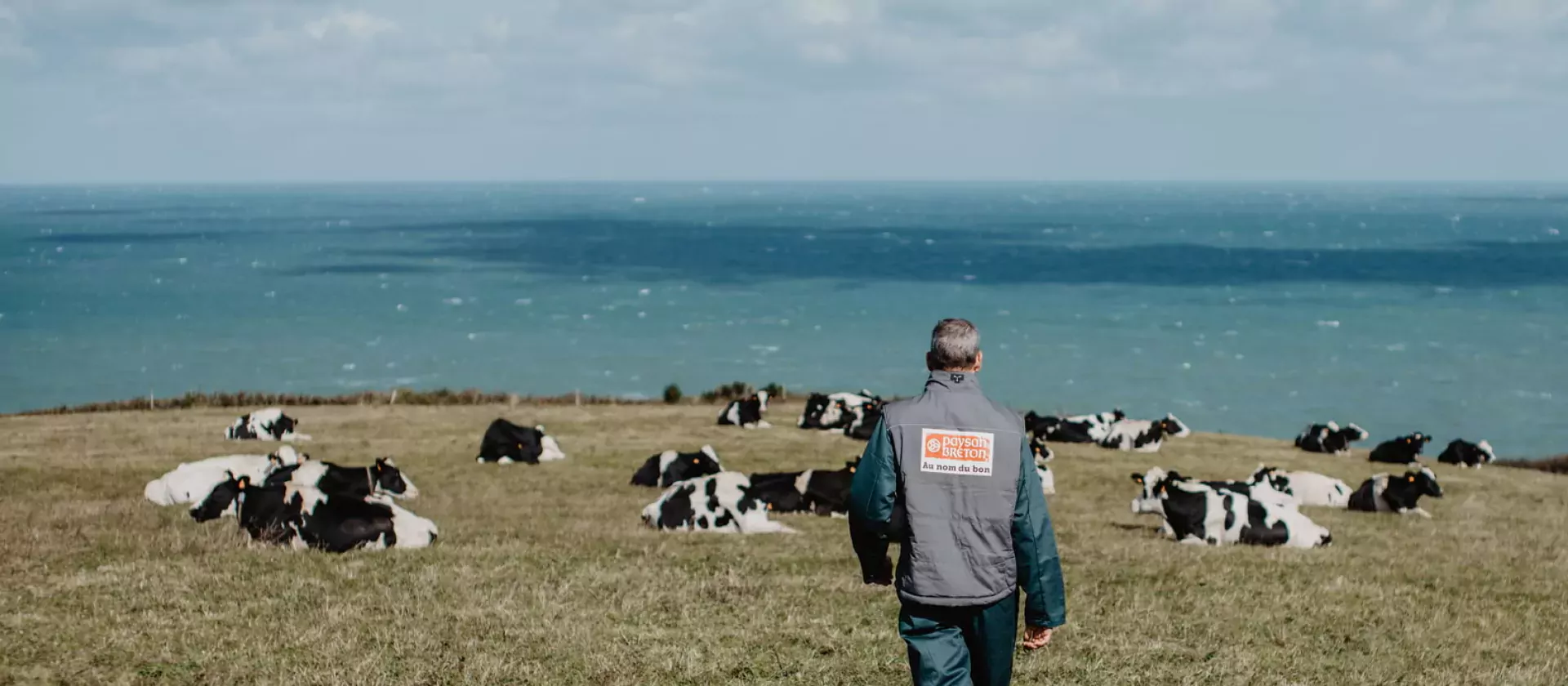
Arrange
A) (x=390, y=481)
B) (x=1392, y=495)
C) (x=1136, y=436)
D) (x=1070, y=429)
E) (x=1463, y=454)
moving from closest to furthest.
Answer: (x=390, y=481) < (x=1392, y=495) < (x=1136, y=436) < (x=1463, y=454) < (x=1070, y=429)

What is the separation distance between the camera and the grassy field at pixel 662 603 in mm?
10805

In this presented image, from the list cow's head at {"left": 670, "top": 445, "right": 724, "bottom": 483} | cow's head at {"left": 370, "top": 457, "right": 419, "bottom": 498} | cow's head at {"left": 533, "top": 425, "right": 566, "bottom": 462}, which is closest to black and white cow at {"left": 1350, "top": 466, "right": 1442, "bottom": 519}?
cow's head at {"left": 670, "top": 445, "right": 724, "bottom": 483}

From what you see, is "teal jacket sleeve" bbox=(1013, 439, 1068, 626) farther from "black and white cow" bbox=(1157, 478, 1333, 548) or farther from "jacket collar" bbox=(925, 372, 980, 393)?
"black and white cow" bbox=(1157, 478, 1333, 548)

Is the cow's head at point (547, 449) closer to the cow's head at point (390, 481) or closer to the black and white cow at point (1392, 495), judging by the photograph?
the cow's head at point (390, 481)

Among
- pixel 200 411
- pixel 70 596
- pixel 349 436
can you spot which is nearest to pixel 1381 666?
pixel 70 596

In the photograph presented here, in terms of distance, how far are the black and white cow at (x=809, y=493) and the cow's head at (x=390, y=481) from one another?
599 cm

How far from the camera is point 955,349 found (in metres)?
7.27

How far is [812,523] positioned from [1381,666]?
9.73 metres

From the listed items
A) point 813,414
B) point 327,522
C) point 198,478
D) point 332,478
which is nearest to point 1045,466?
point 813,414

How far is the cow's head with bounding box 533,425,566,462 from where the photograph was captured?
26.4 m

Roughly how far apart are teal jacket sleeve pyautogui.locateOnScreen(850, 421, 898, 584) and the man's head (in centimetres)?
51

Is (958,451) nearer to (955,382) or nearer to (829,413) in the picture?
(955,382)

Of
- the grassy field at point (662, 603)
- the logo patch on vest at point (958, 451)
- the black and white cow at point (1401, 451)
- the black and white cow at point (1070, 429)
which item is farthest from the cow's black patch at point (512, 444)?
the black and white cow at point (1401, 451)

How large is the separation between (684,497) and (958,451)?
12765 millimetres
